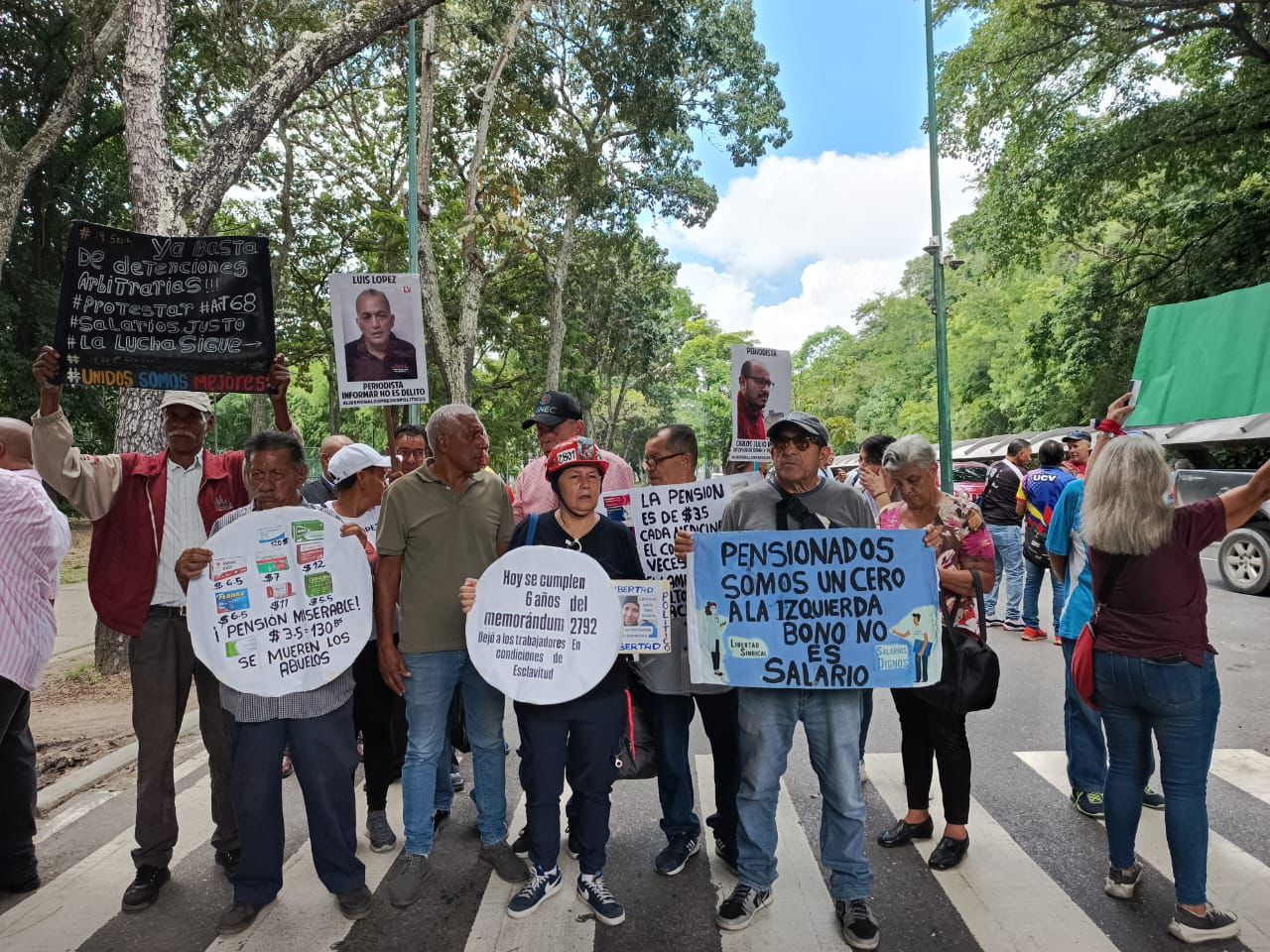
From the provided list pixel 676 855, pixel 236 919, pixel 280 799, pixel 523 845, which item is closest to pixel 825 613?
pixel 676 855

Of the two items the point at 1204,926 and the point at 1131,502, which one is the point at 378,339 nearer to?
the point at 1131,502

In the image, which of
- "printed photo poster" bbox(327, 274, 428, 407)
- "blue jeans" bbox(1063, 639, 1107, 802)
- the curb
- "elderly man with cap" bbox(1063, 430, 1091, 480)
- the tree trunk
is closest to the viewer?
"blue jeans" bbox(1063, 639, 1107, 802)

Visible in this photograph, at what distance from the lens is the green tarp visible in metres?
Result: 3.68

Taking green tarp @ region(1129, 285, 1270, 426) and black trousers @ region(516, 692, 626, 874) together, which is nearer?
black trousers @ region(516, 692, 626, 874)

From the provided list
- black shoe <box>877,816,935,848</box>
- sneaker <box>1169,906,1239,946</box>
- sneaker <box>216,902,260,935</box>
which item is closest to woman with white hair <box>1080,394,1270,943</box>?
sneaker <box>1169,906,1239,946</box>

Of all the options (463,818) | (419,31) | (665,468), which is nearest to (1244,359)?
(665,468)

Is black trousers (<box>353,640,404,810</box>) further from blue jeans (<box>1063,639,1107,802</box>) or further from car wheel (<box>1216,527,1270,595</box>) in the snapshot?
car wheel (<box>1216,527,1270,595</box>)

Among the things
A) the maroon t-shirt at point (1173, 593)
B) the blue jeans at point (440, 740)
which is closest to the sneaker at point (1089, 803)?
the maroon t-shirt at point (1173, 593)

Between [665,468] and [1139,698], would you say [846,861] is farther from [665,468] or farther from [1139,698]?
→ [665,468]

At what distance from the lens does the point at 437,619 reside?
11.5ft

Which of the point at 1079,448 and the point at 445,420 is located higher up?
the point at 445,420

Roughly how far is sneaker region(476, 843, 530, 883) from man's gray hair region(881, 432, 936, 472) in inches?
94.6

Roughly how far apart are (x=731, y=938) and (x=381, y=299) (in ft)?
17.5

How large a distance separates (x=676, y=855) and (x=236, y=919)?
179cm
